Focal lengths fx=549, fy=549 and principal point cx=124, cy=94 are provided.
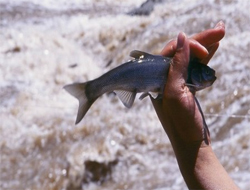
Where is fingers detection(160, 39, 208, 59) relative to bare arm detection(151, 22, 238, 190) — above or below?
above

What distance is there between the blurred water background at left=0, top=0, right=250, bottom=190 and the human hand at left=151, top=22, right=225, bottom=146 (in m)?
1.77

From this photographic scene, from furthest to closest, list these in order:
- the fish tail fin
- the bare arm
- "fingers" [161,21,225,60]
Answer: the fish tail fin → "fingers" [161,21,225,60] → the bare arm

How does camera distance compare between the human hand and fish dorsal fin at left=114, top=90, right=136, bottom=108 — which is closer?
the human hand

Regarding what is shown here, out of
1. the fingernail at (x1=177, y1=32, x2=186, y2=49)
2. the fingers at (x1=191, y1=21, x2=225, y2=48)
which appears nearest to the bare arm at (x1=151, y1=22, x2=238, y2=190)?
the fingernail at (x1=177, y1=32, x2=186, y2=49)

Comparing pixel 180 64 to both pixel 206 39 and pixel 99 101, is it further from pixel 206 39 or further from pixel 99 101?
pixel 99 101

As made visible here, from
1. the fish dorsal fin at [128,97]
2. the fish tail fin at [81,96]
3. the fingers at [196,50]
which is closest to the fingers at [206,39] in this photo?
the fingers at [196,50]

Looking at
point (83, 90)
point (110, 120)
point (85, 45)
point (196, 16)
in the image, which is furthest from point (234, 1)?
point (83, 90)

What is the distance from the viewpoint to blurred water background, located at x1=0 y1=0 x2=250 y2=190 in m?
3.72

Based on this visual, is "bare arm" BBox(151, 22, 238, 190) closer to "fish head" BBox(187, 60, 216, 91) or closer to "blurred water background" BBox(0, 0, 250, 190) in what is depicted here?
"fish head" BBox(187, 60, 216, 91)

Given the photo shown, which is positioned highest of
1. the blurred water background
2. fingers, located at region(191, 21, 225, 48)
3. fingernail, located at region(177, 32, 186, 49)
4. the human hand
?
fingernail, located at region(177, 32, 186, 49)

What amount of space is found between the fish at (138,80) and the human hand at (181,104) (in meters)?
0.03

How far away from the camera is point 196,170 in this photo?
54.9 inches

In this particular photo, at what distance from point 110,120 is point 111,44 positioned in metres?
1.57

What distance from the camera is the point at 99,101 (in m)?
4.73
